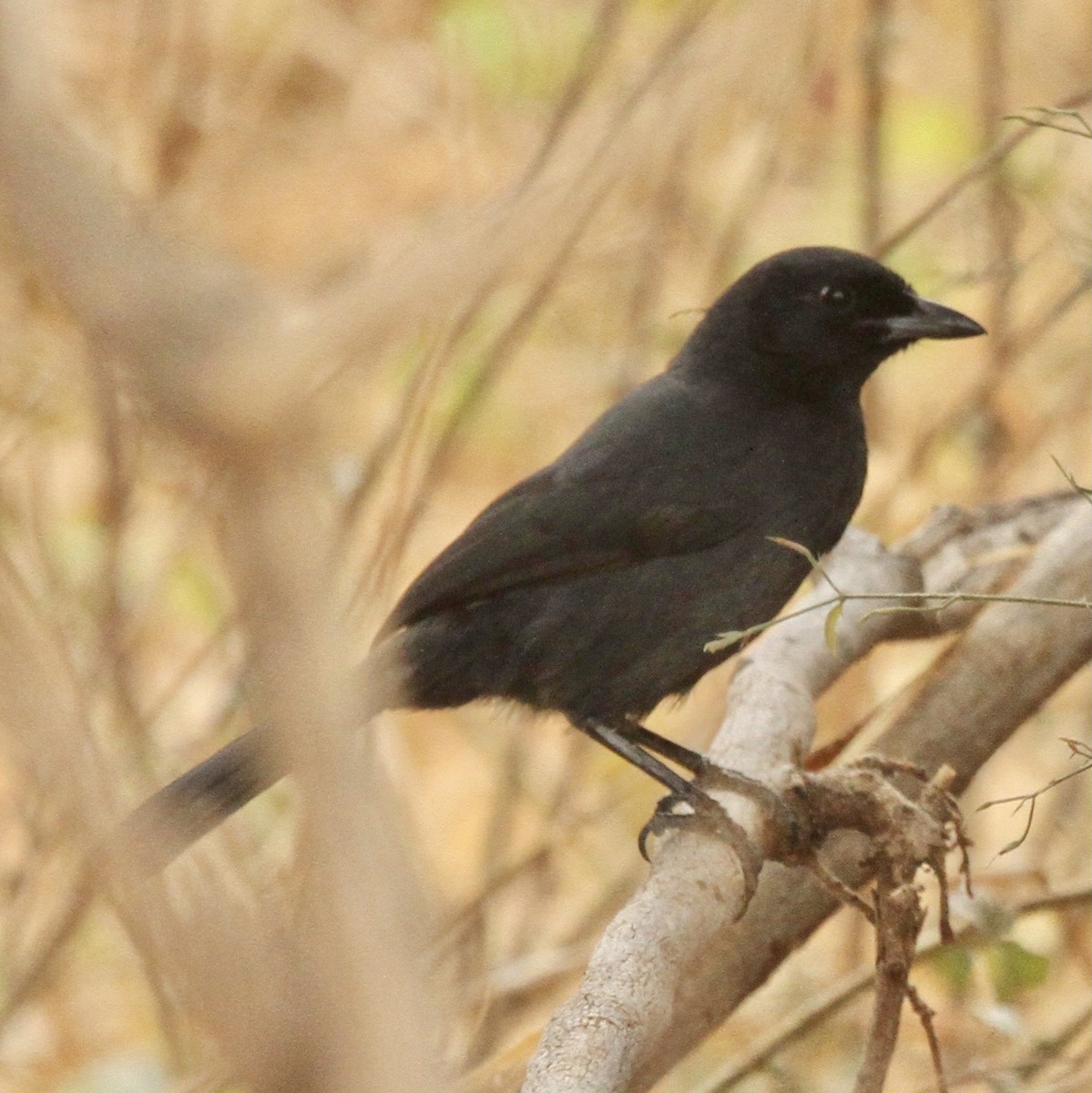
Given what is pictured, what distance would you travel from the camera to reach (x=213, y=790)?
2.60 meters

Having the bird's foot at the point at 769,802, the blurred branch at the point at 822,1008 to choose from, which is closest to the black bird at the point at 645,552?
the bird's foot at the point at 769,802

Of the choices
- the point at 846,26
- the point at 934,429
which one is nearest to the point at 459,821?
the point at 934,429

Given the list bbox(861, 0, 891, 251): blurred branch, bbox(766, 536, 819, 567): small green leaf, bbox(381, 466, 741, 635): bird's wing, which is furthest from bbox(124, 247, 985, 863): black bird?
bbox(861, 0, 891, 251): blurred branch

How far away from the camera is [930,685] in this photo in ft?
9.94

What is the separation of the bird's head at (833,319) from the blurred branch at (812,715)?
1.32ft

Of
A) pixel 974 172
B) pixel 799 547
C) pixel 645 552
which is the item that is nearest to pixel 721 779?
pixel 645 552

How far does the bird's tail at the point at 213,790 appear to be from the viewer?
0.81 m

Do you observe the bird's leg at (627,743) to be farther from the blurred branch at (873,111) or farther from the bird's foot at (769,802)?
the blurred branch at (873,111)

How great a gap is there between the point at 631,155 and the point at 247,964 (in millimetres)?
695

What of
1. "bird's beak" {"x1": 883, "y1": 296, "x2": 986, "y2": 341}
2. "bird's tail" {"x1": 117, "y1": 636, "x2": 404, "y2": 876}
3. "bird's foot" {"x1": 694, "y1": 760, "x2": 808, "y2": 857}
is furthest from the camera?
"bird's beak" {"x1": 883, "y1": 296, "x2": 986, "y2": 341}

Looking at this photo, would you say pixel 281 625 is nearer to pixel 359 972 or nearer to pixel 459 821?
pixel 359 972

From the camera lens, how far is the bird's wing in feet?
10.7

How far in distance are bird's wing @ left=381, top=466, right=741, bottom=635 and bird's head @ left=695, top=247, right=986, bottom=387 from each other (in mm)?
432

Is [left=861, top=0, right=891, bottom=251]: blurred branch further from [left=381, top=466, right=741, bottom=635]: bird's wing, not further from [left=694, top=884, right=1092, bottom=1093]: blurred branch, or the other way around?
[left=694, top=884, right=1092, bottom=1093]: blurred branch
